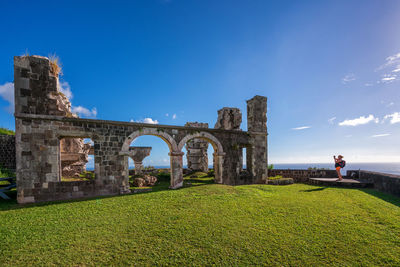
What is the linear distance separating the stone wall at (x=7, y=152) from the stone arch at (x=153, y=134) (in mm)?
10488

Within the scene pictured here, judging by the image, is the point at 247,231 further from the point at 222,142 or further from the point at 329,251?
the point at 222,142

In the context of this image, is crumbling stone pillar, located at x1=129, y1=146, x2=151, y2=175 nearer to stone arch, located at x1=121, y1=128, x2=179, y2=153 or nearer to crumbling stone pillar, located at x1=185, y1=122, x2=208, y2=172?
crumbling stone pillar, located at x1=185, y1=122, x2=208, y2=172

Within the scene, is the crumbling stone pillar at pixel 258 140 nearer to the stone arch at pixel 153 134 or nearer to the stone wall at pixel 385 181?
the stone arch at pixel 153 134

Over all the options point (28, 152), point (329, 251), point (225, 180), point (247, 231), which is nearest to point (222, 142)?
point (225, 180)

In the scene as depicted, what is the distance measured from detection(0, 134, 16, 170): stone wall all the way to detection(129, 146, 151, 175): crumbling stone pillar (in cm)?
802

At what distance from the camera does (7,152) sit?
1212 cm

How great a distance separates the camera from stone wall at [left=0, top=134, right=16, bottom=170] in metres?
12.0

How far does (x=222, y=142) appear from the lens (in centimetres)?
1116

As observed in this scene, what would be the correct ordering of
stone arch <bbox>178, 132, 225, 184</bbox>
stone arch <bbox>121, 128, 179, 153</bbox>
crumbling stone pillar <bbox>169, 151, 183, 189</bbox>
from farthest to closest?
1. stone arch <bbox>178, 132, 225, 184</bbox>
2. crumbling stone pillar <bbox>169, 151, 183, 189</bbox>
3. stone arch <bbox>121, 128, 179, 153</bbox>

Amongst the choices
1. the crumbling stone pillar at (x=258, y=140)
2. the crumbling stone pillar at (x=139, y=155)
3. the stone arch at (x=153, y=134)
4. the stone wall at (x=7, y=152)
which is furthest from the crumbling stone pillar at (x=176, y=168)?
the stone wall at (x=7, y=152)

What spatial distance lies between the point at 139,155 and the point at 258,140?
10.9 m

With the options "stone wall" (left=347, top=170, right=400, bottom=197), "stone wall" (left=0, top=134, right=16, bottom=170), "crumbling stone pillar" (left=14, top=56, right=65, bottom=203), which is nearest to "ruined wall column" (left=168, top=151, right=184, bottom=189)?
"crumbling stone pillar" (left=14, top=56, right=65, bottom=203)

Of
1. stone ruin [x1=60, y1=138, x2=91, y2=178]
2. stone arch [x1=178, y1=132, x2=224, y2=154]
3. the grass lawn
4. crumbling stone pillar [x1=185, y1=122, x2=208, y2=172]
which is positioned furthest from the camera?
crumbling stone pillar [x1=185, y1=122, x2=208, y2=172]

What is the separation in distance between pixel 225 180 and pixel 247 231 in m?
6.41
